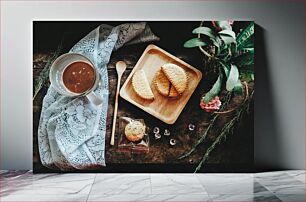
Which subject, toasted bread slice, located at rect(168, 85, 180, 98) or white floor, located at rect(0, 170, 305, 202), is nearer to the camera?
white floor, located at rect(0, 170, 305, 202)

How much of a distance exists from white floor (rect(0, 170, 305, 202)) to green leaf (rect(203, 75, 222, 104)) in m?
0.38

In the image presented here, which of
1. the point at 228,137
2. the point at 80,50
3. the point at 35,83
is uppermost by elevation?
the point at 80,50

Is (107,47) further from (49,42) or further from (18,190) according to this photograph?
(18,190)

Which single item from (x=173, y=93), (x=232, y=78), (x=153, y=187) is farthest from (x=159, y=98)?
(x=153, y=187)

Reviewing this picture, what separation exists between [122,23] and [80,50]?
0.83 ft

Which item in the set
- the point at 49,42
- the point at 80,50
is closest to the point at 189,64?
the point at 80,50

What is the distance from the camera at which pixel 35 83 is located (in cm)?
254

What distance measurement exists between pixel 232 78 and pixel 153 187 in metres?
0.72

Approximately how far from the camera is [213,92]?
2545 millimetres

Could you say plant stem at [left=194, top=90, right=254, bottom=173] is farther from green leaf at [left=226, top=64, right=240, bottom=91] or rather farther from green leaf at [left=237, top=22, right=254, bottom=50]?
green leaf at [left=237, top=22, right=254, bottom=50]

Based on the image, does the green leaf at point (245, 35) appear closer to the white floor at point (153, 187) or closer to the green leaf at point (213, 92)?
the green leaf at point (213, 92)

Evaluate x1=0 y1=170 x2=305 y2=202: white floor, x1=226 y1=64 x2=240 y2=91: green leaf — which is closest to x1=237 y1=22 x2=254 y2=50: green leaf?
x1=226 y1=64 x2=240 y2=91: green leaf

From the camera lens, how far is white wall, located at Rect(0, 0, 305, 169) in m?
2.59

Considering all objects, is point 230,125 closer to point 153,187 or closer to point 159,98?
point 159,98
